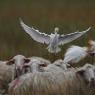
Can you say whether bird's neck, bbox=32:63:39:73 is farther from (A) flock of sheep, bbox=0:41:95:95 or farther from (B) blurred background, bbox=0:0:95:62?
(B) blurred background, bbox=0:0:95:62

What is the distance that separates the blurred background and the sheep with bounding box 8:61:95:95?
1456mm

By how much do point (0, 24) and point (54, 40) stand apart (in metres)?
5.40

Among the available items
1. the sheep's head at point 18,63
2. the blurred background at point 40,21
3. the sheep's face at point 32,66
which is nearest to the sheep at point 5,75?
the sheep's head at point 18,63

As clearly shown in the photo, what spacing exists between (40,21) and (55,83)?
21.3 feet

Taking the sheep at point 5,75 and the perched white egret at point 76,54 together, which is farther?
the sheep at point 5,75

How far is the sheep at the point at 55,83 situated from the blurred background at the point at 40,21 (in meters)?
1.46

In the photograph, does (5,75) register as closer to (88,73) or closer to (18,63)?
(18,63)

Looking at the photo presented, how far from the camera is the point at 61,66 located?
7.89 metres

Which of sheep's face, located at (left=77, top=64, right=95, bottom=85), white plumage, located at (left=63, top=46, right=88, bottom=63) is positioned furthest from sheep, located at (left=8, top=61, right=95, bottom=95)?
white plumage, located at (left=63, top=46, right=88, bottom=63)

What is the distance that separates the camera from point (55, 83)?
7.31 meters

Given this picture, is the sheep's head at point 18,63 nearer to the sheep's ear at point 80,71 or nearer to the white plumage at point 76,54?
the white plumage at point 76,54

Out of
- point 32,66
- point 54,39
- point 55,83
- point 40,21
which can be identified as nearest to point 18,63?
point 32,66

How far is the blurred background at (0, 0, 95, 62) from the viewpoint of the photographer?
10.6m

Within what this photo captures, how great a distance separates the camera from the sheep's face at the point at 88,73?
286 inches
